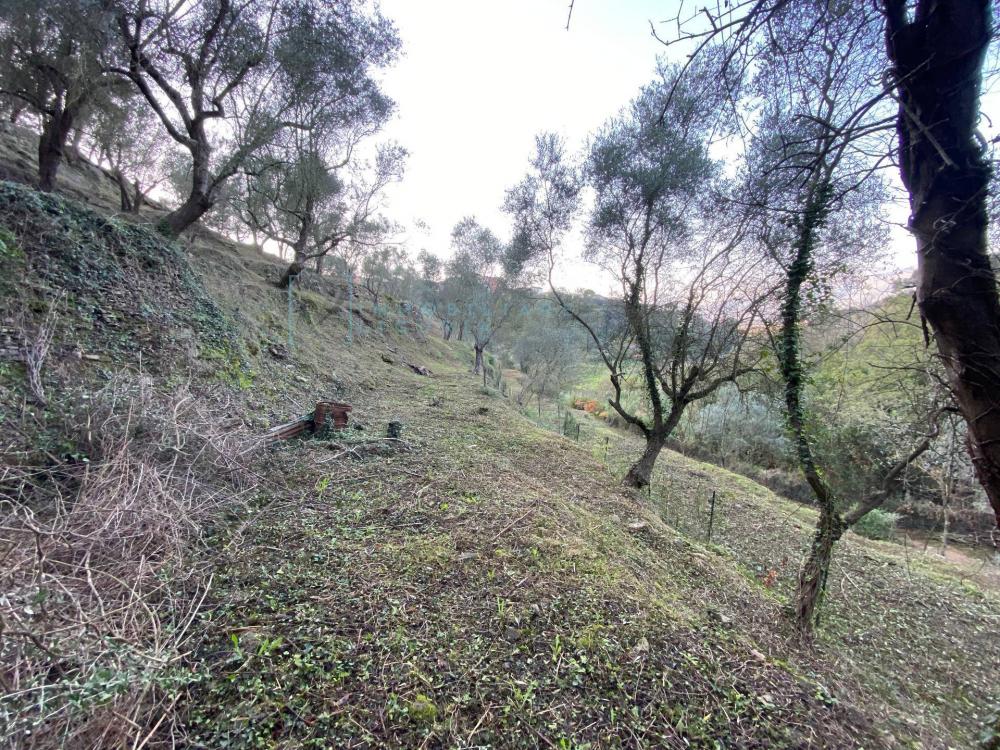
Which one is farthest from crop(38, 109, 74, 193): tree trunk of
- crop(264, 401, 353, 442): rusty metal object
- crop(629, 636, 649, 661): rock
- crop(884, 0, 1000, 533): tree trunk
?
crop(629, 636, 649, 661): rock

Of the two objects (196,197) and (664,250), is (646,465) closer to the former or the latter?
(664,250)

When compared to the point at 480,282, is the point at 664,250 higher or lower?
lower

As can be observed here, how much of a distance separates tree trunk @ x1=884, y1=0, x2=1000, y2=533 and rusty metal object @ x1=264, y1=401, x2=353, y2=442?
5.31 meters

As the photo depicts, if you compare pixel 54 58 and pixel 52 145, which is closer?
pixel 54 58

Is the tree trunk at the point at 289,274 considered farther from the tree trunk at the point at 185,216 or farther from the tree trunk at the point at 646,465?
the tree trunk at the point at 646,465

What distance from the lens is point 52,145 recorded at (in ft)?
22.3

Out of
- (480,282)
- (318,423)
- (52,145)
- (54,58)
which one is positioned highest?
(480,282)

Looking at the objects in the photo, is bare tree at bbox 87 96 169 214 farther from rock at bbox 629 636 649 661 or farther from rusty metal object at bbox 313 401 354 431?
rock at bbox 629 636 649 661

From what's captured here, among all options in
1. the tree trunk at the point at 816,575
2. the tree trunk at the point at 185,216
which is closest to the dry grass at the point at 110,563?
the tree trunk at the point at 816,575

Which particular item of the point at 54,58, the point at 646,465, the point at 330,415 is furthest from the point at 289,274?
the point at 646,465

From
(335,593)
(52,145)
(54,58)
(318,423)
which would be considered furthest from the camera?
(52,145)

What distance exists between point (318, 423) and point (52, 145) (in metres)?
7.71

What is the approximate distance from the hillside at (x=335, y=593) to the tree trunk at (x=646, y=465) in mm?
1710

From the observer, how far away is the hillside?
1.57m
